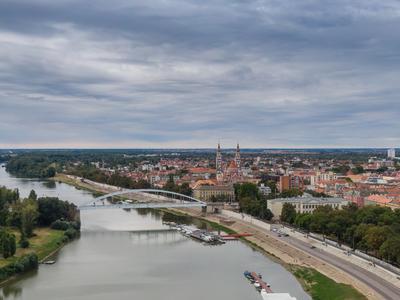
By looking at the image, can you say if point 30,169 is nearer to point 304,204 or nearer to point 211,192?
point 211,192

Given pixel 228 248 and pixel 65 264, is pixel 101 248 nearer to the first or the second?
pixel 65 264

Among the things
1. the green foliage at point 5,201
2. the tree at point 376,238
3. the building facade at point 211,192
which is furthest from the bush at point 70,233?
the building facade at point 211,192

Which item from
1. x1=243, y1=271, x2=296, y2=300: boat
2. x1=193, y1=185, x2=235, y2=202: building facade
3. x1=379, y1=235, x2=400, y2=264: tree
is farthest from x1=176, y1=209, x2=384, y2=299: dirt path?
x1=193, y1=185, x2=235, y2=202: building facade

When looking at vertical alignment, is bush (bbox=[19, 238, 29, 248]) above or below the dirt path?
above

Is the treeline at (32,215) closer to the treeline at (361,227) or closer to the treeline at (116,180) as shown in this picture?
the treeline at (361,227)

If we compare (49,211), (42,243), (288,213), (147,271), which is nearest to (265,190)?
(288,213)

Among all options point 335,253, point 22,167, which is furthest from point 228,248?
point 22,167

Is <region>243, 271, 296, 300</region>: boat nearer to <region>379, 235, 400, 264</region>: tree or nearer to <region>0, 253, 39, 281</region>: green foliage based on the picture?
<region>379, 235, 400, 264</region>: tree
